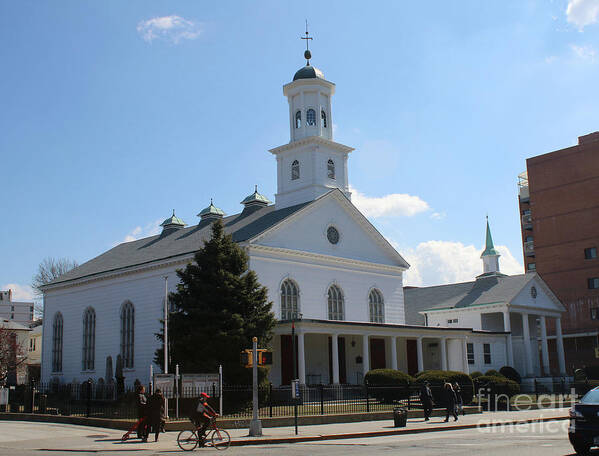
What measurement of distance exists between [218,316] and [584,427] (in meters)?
19.3

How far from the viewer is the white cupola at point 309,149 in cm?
4594

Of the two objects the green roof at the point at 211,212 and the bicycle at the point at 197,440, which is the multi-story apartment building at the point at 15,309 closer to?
the green roof at the point at 211,212

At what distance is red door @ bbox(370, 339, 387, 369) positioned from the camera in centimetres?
4431

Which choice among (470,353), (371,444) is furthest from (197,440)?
(470,353)

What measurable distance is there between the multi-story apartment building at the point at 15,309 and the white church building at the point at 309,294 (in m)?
92.9

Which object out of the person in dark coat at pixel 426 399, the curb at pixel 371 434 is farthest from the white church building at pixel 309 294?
the curb at pixel 371 434

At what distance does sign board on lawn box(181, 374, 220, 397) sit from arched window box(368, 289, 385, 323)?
67.9 ft

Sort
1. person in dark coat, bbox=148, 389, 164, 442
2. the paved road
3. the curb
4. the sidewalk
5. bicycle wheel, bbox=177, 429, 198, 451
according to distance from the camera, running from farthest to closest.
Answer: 1. person in dark coat, bbox=148, 389, 164, 442
2. the curb
3. the sidewalk
4. bicycle wheel, bbox=177, 429, 198, 451
5. the paved road

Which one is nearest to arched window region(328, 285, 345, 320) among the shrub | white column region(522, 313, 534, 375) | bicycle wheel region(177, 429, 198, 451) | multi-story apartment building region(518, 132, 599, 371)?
the shrub

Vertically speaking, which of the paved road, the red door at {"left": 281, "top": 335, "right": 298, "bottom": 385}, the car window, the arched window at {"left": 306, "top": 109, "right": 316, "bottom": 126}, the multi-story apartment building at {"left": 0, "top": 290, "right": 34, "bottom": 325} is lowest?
the paved road

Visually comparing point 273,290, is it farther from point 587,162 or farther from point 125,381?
point 587,162

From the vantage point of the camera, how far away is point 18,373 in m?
73.2

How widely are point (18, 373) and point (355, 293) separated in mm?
45553

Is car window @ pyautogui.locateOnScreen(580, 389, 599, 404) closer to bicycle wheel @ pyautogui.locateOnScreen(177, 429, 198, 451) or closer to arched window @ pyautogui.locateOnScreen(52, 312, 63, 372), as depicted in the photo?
bicycle wheel @ pyautogui.locateOnScreen(177, 429, 198, 451)
